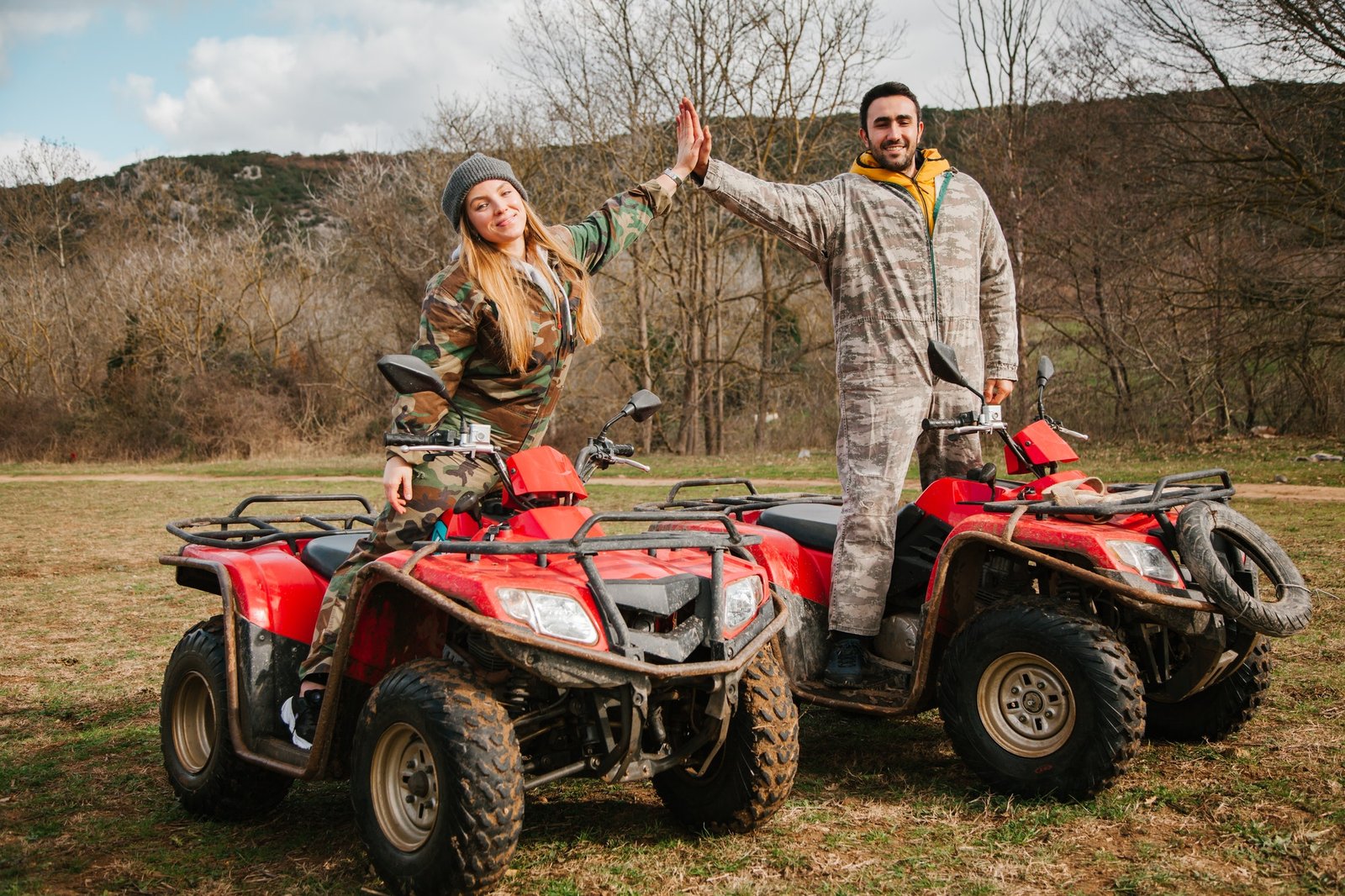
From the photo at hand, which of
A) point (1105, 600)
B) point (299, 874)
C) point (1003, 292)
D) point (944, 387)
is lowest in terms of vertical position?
point (299, 874)

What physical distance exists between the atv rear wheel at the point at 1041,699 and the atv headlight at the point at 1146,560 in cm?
24

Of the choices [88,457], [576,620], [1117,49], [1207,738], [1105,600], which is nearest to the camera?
[576,620]

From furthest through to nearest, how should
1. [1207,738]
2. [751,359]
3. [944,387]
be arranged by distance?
1. [751,359]
2. [944,387]
3. [1207,738]

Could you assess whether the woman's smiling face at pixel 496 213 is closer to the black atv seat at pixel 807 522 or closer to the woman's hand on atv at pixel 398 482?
the woman's hand on atv at pixel 398 482

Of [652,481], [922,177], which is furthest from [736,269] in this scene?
[922,177]

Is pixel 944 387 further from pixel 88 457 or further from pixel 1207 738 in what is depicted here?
pixel 88 457

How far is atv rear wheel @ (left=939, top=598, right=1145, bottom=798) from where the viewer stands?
4.08 m

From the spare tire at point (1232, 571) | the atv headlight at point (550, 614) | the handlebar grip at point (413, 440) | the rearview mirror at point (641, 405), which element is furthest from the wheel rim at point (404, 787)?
the spare tire at point (1232, 571)

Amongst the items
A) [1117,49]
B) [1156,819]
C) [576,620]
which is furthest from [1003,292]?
[1117,49]

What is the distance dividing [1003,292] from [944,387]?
1.96 feet

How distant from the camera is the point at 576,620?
3.39 m

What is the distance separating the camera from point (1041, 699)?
14.1ft

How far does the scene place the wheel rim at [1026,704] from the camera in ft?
13.9

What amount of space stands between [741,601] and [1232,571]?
1.96 metres
